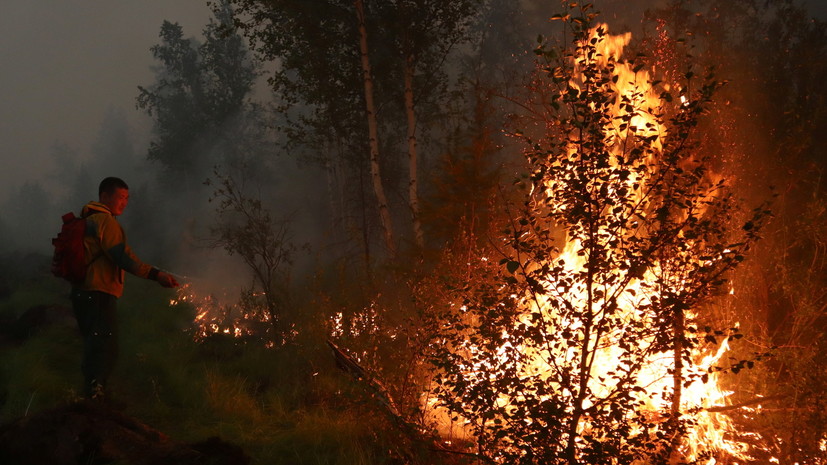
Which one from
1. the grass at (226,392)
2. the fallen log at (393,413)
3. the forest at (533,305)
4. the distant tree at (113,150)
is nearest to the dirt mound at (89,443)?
the forest at (533,305)

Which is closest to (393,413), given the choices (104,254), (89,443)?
(89,443)

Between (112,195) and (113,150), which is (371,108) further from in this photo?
(113,150)

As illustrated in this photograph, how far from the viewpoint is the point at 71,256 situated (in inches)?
224

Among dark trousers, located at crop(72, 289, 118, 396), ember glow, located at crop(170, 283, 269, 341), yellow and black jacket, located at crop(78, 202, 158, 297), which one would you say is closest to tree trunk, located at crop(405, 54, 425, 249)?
ember glow, located at crop(170, 283, 269, 341)

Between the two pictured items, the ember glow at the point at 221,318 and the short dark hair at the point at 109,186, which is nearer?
the short dark hair at the point at 109,186

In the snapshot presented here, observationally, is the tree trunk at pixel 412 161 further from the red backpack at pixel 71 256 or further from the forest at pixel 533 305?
the red backpack at pixel 71 256

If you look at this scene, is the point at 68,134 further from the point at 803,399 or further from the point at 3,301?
the point at 803,399

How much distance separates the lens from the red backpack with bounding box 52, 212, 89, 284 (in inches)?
224

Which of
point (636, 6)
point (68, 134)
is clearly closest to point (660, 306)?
point (636, 6)

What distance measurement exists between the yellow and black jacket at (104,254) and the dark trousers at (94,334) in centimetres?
11

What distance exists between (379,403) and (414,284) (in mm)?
1529

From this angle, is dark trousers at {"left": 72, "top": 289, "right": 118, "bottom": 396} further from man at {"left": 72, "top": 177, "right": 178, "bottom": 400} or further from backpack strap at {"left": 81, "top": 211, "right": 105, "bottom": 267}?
backpack strap at {"left": 81, "top": 211, "right": 105, "bottom": 267}

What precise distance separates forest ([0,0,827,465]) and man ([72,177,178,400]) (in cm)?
53

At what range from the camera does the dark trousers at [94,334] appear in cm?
575
